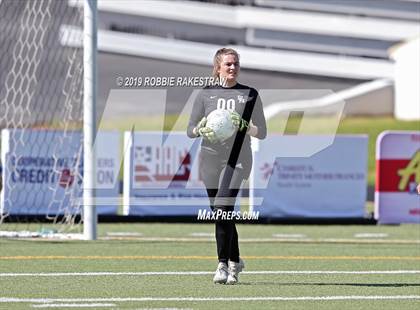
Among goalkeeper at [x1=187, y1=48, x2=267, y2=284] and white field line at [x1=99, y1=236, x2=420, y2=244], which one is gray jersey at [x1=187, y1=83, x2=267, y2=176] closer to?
goalkeeper at [x1=187, y1=48, x2=267, y2=284]

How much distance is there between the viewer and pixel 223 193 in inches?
374

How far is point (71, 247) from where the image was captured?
1292 cm

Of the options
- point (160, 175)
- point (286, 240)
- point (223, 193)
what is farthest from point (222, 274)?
point (160, 175)

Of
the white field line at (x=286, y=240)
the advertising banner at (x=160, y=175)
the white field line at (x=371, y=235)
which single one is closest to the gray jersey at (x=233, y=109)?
the white field line at (x=286, y=240)

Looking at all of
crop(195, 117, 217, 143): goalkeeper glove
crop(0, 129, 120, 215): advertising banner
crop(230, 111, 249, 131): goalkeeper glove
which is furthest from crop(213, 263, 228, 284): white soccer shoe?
crop(0, 129, 120, 215): advertising banner

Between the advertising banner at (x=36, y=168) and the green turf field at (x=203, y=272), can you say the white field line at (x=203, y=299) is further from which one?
the advertising banner at (x=36, y=168)

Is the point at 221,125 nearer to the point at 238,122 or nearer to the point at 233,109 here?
the point at 238,122

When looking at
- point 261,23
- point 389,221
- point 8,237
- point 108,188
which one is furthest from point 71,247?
point 261,23

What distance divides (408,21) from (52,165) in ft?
157

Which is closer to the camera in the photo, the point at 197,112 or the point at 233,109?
the point at 233,109

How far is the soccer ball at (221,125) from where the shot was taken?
369 inches

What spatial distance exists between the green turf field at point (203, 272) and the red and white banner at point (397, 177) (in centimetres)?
190

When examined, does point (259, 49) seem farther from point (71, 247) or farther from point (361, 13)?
point (71, 247)

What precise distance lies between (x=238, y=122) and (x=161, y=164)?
27.8 ft
